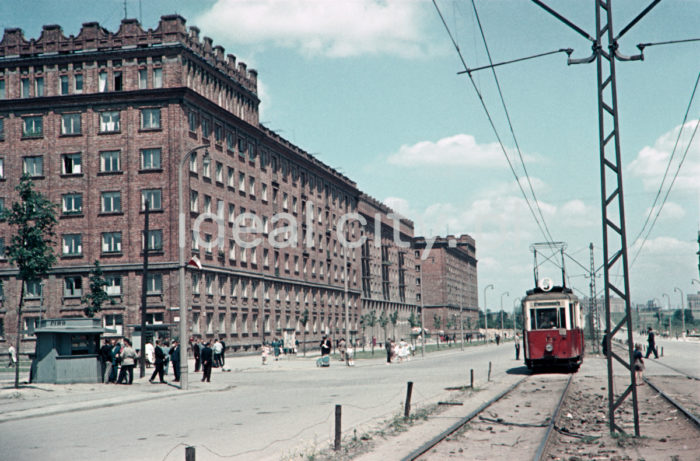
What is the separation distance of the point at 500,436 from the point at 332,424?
12.3 feet

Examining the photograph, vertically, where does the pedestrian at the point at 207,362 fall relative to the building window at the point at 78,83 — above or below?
below

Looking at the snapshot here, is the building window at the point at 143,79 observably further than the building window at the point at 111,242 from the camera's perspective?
Yes

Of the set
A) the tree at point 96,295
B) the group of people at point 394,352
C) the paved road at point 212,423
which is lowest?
the group of people at point 394,352

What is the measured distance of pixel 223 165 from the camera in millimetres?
62344

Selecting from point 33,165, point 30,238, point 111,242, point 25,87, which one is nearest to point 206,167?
point 111,242

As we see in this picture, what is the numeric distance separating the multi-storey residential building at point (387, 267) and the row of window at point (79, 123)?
50916 millimetres

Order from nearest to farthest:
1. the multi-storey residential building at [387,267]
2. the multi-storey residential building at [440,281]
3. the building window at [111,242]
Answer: the building window at [111,242], the multi-storey residential building at [387,267], the multi-storey residential building at [440,281]

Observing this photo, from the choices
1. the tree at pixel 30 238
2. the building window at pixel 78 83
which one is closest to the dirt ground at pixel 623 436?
the tree at pixel 30 238

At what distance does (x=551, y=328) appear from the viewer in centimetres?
2875

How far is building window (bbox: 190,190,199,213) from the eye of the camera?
56.3 metres

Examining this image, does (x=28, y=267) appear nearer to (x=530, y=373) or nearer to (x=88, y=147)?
(x=530, y=373)

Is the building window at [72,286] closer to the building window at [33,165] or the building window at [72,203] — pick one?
the building window at [72,203]

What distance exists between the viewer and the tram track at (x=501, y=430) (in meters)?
11.6

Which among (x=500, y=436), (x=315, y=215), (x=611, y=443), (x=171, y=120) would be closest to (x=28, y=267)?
(x=500, y=436)
